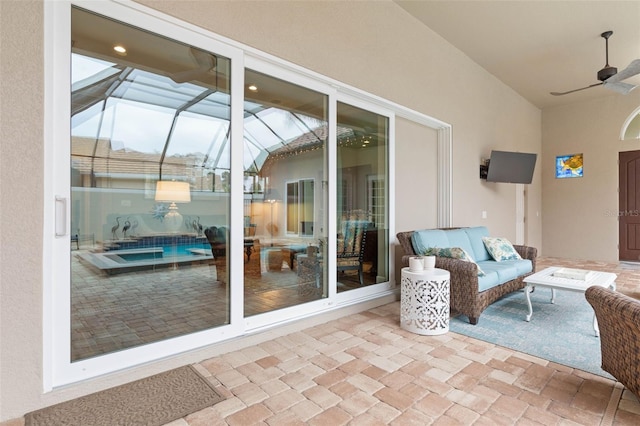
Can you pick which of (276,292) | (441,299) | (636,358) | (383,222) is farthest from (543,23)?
(276,292)

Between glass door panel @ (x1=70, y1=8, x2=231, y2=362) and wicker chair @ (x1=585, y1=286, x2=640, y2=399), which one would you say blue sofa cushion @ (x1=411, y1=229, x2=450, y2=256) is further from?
glass door panel @ (x1=70, y1=8, x2=231, y2=362)

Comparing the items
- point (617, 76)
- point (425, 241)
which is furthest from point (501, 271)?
point (617, 76)

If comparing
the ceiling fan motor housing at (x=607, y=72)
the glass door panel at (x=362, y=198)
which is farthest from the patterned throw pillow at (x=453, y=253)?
the ceiling fan motor housing at (x=607, y=72)

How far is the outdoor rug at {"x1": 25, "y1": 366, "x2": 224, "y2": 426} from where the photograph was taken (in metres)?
1.80

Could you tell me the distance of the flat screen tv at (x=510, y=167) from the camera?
5.91 metres

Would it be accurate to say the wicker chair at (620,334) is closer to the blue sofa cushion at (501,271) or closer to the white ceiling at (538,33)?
the blue sofa cushion at (501,271)

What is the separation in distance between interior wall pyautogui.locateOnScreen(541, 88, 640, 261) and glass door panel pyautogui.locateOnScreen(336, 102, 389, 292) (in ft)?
20.7

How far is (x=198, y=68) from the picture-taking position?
263 cm

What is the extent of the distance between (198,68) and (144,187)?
1032 millimetres

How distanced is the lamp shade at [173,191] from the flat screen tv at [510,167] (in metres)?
5.23

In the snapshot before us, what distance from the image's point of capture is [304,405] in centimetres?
196

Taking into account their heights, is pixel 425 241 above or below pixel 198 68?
below

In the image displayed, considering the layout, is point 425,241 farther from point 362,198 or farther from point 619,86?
point 619,86

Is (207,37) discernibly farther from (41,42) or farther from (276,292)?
(276,292)
